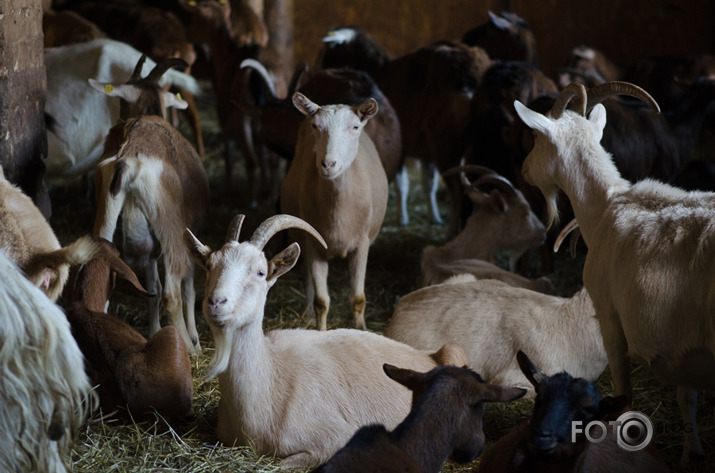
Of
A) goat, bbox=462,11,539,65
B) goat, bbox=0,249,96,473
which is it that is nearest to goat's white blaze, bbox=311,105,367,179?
goat, bbox=0,249,96,473

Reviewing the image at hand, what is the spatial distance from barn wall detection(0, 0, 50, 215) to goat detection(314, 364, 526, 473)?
2906 mm

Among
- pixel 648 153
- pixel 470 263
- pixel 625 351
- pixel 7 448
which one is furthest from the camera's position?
pixel 648 153

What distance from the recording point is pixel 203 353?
196 inches

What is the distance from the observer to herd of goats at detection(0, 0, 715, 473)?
288cm

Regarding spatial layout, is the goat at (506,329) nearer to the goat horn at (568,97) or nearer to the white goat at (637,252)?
the white goat at (637,252)

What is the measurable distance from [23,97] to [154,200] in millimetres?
1001

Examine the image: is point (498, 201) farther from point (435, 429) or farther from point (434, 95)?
point (435, 429)

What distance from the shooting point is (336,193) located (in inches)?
196

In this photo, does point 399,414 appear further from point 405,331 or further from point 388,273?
point 388,273

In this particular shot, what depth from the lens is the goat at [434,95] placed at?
25.0ft

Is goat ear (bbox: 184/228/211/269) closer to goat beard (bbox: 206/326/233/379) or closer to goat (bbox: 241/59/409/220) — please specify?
goat beard (bbox: 206/326/233/379)

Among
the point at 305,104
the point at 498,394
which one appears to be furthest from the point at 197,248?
the point at 305,104

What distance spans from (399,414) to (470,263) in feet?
7.20

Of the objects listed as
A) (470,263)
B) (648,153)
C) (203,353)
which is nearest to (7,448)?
(203,353)
